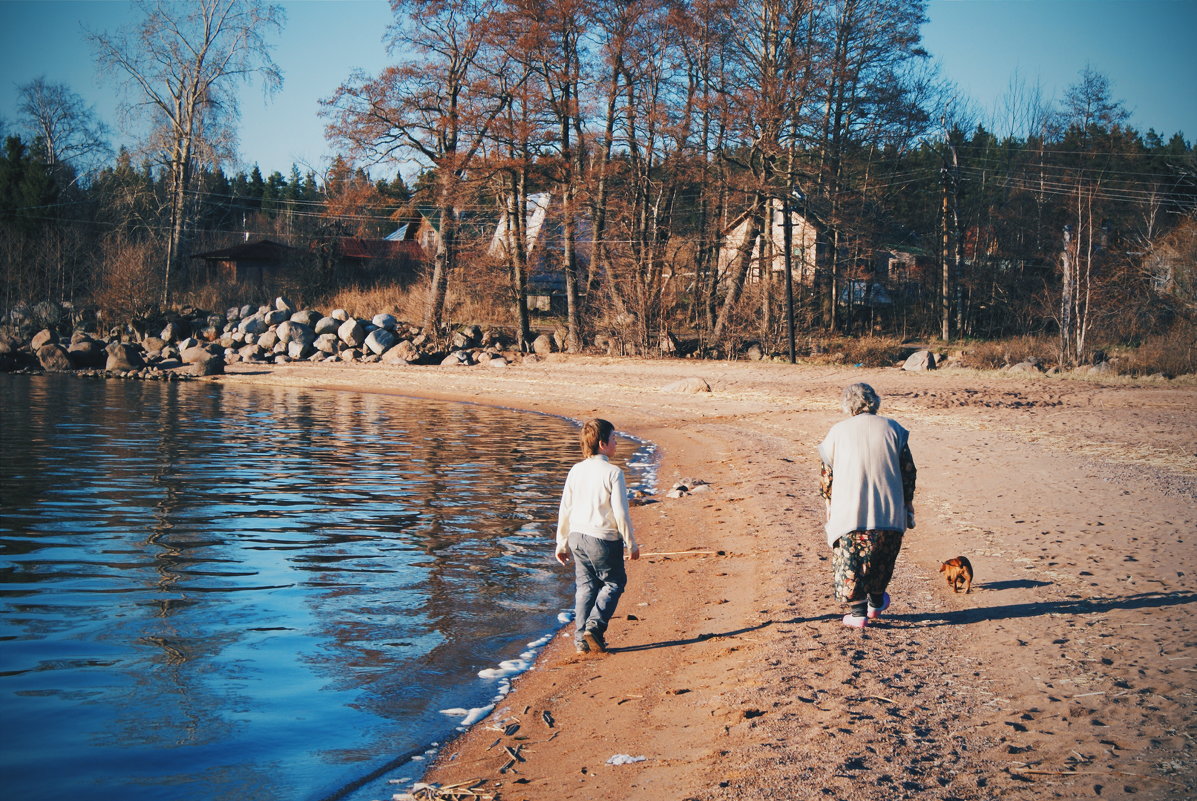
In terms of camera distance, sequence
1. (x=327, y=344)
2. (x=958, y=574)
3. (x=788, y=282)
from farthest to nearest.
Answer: (x=327, y=344)
(x=788, y=282)
(x=958, y=574)

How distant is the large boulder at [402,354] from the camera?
124 ft

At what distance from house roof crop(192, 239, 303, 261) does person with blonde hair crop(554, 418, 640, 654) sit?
4944 cm

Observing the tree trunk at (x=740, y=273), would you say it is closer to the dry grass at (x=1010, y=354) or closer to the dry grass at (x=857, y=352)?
the dry grass at (x=857, y=352)

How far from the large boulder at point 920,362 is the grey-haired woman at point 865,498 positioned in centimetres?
2545

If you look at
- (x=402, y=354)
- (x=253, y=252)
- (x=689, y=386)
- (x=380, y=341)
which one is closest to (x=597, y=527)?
(x=689, y=386)

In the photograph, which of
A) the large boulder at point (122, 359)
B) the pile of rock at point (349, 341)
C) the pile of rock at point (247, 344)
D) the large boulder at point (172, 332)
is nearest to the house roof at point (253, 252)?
the pile of rock at point (247, 344)

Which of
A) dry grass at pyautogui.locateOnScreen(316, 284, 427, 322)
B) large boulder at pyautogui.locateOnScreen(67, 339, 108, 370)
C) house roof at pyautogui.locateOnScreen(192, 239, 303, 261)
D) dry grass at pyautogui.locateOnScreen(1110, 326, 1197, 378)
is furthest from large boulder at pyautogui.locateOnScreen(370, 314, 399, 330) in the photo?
dry grass at pyautogui.locateOnScreen(1110, 326, 1197, 378)

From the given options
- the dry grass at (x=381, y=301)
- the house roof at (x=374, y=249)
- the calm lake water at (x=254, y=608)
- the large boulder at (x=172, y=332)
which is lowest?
the calm lake water at (x=254, y=608)

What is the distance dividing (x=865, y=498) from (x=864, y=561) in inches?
17.4

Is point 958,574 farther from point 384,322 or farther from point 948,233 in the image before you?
point 948,233

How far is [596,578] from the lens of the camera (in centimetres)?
650

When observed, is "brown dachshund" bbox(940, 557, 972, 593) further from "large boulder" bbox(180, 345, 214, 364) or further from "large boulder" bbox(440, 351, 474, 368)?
"large boulder" bbox(180, 345, 214, 364)

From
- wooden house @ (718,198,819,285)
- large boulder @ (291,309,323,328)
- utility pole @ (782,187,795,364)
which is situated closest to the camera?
utility pole @ (782,187,795,364)

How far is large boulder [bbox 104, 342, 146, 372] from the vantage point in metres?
37.8
